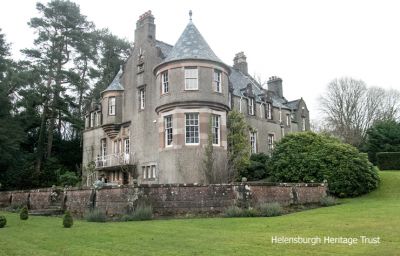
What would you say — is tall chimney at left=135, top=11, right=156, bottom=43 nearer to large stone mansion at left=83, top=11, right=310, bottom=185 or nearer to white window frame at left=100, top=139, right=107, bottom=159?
large stone mansion at left=83, top=11, right=310, bottom=185

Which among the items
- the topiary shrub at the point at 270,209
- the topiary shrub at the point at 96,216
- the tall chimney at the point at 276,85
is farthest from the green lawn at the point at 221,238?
the tall chimney at the point at 276,85

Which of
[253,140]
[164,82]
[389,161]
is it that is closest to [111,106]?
[164,82]

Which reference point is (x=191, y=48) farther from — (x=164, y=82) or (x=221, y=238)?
(x=221, y=238)

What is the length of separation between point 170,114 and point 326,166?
10774 millimetres

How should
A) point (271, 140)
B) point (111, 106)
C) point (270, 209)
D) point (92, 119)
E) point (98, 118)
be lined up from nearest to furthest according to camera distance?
point (270, 209), point (111, 106), point (271, 140), point (98, 118), point (92, 119)

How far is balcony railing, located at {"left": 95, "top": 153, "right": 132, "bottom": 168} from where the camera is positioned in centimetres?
3394

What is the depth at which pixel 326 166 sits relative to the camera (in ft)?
87.9

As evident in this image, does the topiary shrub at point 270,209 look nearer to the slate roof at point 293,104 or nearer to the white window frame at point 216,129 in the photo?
the white window frame at point 216,129

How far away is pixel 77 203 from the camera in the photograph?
23672 millimetres

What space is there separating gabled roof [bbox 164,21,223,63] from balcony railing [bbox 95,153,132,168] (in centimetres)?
939

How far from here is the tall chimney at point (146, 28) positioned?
3334 centimetres

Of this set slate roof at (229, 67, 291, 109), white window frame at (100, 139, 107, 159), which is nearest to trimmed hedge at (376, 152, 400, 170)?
slate roof at (229, 67, 291, 109)

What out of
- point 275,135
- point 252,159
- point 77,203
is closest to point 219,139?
point 252,159

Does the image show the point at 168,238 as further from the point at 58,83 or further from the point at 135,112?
the point at 58,83
